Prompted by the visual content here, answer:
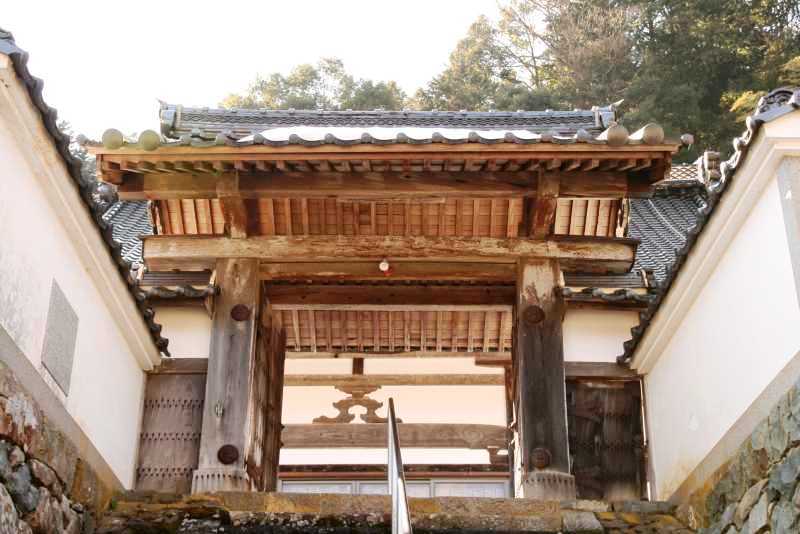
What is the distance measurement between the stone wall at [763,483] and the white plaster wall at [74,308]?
171 inches

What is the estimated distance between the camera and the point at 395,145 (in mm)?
8836

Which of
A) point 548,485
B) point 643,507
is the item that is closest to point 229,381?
point 548,485

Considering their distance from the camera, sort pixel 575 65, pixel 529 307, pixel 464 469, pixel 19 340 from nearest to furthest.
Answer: pixel 19 340
pixel 529 307
pixel 464 469
pixel 575 65

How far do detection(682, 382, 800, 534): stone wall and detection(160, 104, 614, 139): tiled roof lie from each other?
779 centimetres

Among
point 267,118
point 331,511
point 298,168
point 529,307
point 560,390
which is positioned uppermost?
point 267,118

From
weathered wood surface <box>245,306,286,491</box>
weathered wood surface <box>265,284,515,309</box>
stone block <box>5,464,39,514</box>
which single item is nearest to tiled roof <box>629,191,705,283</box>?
weathered wood surface <box>265,284,515,309</box>

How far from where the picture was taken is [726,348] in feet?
23.4

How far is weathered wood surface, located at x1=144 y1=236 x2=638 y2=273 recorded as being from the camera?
9.77m

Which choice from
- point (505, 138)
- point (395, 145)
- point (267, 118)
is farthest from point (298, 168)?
point (267, 118)

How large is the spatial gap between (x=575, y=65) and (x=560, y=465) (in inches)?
884

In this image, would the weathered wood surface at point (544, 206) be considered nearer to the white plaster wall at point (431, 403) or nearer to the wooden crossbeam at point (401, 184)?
the wooden crossbeam at point (401, 184)

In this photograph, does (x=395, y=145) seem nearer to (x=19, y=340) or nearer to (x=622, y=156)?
(x=622, y=156)

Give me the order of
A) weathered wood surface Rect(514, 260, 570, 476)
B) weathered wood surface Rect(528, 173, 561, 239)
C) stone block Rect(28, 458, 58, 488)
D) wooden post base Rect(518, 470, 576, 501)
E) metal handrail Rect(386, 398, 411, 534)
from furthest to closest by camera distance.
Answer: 1. weathered wood surface Rect(528, 173, 561, 239)
2. weathered wood surface Rect(514, 260, 570, 476)
3. wooden post base Rect(518, 470, 576, 501)
4. stone block Rect(28, 458, 58, 488)
5. metal handrail Rect(386, 398, 411, 534)

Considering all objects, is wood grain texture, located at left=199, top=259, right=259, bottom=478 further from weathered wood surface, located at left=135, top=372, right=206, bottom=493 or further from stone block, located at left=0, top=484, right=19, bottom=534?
stone block, located at left=0, top=484, right=19, bottom=534
